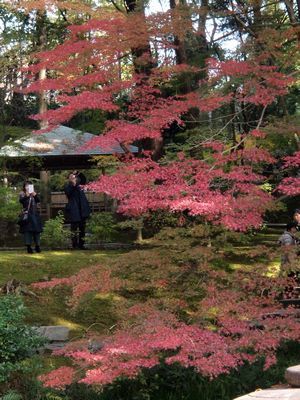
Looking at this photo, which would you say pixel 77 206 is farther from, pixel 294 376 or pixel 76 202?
pixel 294 376

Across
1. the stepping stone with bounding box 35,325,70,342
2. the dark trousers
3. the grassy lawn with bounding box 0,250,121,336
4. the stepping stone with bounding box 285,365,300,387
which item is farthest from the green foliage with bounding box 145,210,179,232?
the stepping stone with bounding box 285,365,300,387

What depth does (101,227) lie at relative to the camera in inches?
453

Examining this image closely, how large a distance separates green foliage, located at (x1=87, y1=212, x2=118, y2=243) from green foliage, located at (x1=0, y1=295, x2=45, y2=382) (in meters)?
6.75

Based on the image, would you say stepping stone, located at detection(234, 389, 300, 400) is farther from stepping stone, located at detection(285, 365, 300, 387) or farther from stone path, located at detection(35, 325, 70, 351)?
stone path, located at detection(35, 325, 70, 351)

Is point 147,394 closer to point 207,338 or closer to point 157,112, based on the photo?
point 207,338

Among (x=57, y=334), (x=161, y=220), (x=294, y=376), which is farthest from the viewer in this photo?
(x=161, y=220)

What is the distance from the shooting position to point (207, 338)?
12.8 feet

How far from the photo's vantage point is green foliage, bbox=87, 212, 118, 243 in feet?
37.8

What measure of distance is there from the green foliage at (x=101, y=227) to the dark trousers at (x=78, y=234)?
2.37ft

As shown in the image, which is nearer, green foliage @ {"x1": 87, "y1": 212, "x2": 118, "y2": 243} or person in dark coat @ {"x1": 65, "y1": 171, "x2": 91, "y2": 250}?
person in dark coat @ {"x1": 65, "y1": 171, "x2": 91, "y2": 250}

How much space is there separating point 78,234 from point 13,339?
6.27 metres

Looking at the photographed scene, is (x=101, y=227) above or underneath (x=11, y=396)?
above

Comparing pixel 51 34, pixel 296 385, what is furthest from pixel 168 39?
pixel 51 34

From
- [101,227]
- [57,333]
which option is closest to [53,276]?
[57,333]
